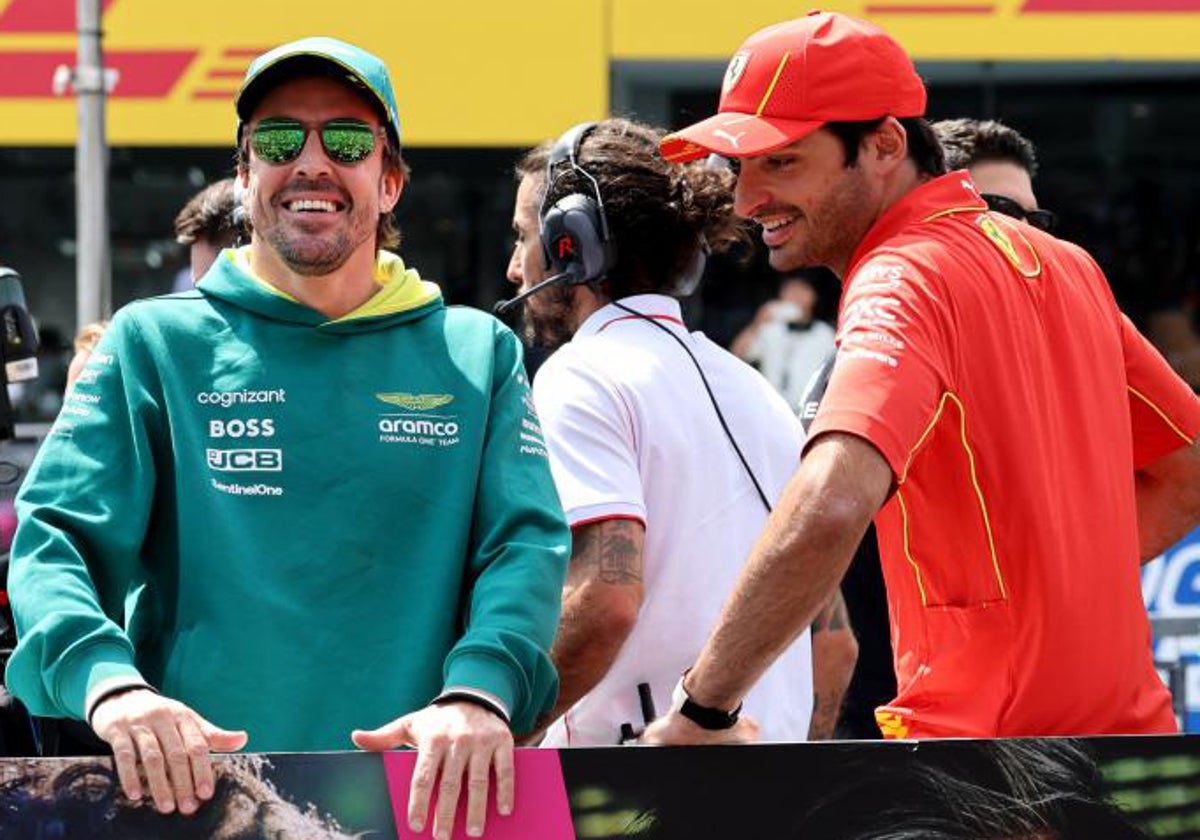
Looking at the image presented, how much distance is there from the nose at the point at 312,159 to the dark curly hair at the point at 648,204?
1160 millimetres

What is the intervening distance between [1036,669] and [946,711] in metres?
0.14

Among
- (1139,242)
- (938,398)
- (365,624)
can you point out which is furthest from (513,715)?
(1139,242)

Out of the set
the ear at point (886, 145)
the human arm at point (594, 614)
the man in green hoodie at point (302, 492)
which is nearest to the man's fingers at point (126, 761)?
the man in green hoodie at point (302, 492)

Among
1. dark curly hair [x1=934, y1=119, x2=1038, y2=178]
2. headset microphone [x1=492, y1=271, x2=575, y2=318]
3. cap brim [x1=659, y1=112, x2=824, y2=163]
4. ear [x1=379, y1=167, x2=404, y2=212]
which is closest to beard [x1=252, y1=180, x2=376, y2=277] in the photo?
ear [x1=379, y1=167, x2=404, y2=212]

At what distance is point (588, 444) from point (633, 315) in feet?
1.31

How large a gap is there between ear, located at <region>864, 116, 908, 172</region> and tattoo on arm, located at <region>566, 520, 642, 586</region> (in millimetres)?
750

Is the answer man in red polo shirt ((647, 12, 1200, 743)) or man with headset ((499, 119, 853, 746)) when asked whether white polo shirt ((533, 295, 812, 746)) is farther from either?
man in red polo shirt ((647, 12, 1200, 743))

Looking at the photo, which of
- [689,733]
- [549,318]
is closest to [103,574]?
[689,733]

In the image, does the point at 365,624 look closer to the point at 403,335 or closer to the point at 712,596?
the point at 403,335

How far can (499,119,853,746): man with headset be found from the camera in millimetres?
3498

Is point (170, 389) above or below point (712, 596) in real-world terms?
above

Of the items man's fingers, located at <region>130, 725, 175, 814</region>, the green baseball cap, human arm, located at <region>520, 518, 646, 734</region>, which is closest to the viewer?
man's fingers, located at <region>130, 725, 175, 814</region>

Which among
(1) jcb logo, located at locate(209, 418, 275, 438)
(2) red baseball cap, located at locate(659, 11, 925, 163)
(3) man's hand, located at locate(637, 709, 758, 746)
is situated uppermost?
(2) red baseball cap, located at locate(659, 11, 925, 163)

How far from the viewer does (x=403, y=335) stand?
9.43 ft
